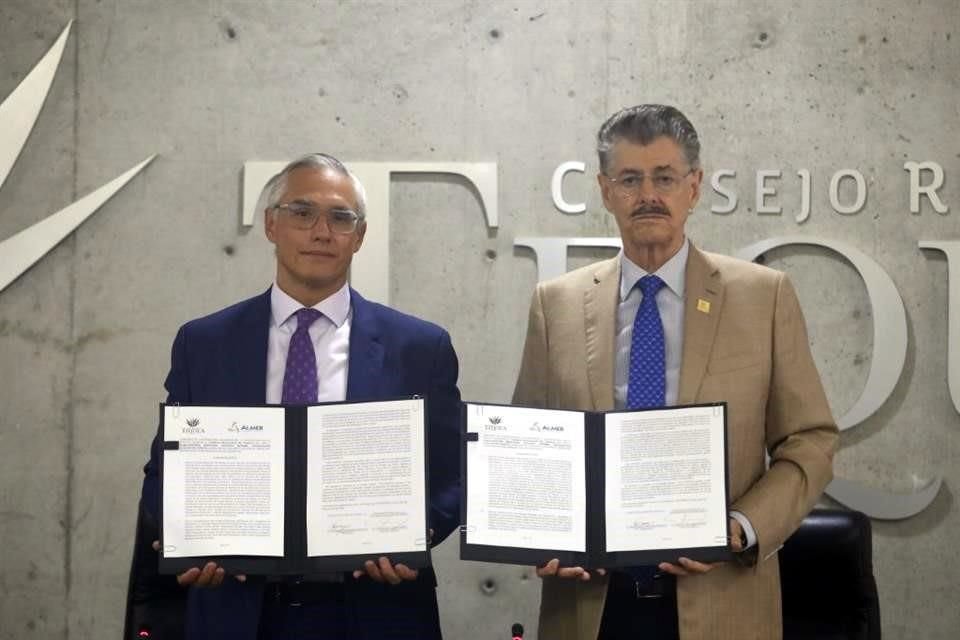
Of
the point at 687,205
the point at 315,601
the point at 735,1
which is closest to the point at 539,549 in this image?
the point at 315,601

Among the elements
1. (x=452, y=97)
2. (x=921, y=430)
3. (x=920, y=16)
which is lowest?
(x=921, y=430)

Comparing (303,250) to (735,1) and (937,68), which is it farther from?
(937,68)

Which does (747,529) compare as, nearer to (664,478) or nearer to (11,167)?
(664,478)

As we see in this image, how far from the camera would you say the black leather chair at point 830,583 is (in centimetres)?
294

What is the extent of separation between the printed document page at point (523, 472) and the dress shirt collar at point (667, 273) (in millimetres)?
391

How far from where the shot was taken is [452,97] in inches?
150

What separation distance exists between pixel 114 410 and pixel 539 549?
200cm

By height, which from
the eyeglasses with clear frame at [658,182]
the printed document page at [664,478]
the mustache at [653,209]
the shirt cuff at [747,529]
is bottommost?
the shirt cuff at [747,529]

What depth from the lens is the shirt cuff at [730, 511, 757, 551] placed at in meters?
2.37

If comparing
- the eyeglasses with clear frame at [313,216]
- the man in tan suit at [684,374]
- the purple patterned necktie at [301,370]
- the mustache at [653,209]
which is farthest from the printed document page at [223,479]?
the mustache at [653,209]

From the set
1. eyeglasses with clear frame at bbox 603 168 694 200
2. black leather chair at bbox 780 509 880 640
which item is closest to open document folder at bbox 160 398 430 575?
eyeglasses with clear frame at bbox 603 168 694 200

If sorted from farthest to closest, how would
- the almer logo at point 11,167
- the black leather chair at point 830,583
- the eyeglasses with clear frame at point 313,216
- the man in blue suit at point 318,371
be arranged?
1. the almer logo at point 11,167
2. the black leather chair at point 830,583
3. the eyeglasses with clear frame at point 313,216
4. the man in blue suit at point 318,371

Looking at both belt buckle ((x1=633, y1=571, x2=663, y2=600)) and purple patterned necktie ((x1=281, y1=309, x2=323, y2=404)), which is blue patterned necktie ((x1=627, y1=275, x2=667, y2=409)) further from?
purple patterned necktie ((x1=281, y1=309, x2=323, y2=404))

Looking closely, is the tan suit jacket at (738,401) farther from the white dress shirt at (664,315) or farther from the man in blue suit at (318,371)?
the man in blue suit at (318,371)
